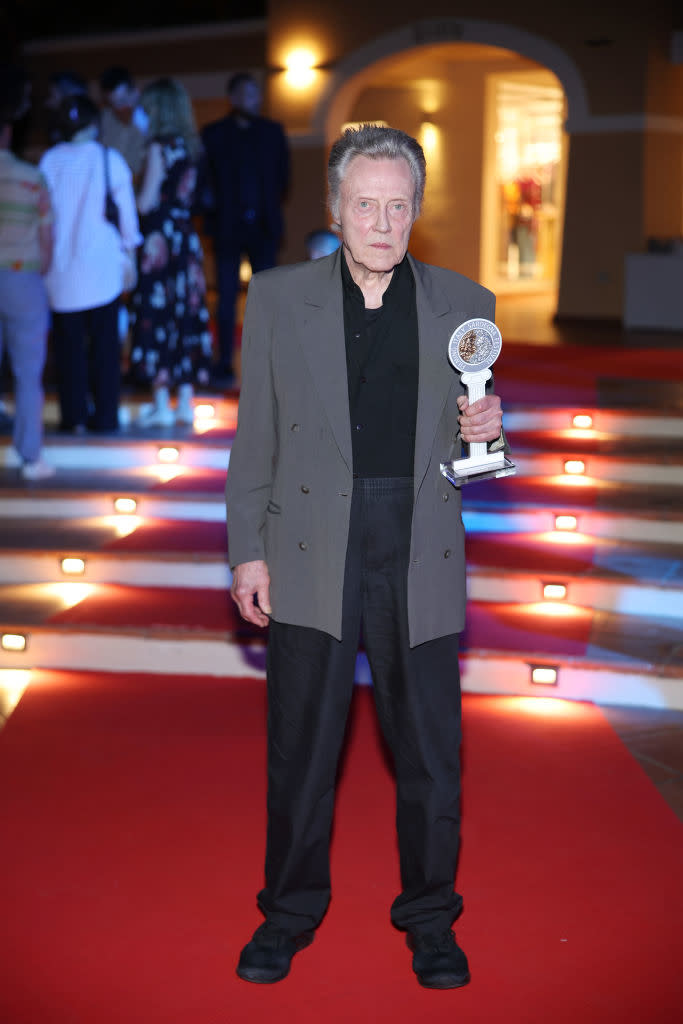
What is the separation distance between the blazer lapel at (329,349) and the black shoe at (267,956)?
1.05 m

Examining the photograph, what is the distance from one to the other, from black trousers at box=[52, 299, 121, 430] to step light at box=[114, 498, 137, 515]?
1.00m

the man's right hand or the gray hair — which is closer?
the gray hair

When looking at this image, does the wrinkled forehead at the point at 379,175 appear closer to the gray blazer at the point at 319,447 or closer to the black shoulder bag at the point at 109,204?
the gray blazer at the point at 319,447

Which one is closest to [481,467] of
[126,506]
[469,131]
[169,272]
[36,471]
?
[126,506]

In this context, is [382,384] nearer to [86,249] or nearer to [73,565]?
[73,565]

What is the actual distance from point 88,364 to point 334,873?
4.21m

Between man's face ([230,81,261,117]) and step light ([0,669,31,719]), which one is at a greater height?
man's face ([230,81,261,117])

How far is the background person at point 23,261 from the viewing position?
17.7 ft

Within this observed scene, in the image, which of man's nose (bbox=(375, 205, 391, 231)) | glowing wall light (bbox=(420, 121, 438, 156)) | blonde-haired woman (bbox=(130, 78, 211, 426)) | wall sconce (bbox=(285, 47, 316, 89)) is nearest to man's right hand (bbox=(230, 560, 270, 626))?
man's nose (bbox=(375, 205, 391, 231))

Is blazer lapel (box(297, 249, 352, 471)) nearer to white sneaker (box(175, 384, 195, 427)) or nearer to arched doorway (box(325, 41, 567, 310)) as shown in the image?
white sneaker (box(175, 384, 195, 427))

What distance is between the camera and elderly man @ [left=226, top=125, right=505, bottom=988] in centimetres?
219

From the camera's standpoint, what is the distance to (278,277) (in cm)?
224

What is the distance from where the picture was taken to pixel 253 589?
232 centimetres

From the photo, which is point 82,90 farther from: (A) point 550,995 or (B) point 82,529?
(A) point 550,995
